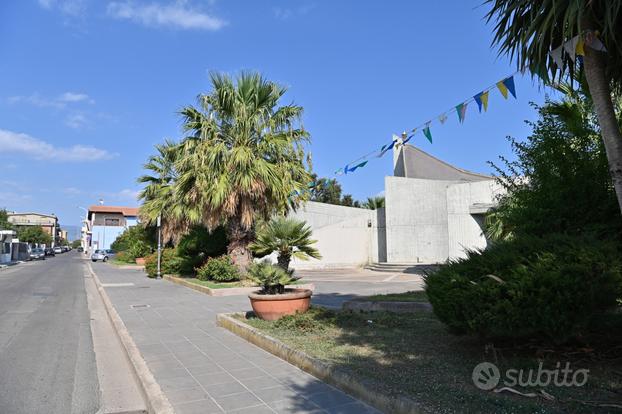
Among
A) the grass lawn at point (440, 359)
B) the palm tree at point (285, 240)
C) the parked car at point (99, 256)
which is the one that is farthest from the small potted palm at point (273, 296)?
the parked car at point (99, 256)

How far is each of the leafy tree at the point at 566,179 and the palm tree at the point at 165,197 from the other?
55.6 feet

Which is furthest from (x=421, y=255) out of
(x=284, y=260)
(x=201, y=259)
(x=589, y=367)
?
(x=589, y=367)

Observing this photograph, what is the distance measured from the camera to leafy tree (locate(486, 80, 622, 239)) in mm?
6148

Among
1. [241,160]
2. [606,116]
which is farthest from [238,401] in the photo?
[241,160]

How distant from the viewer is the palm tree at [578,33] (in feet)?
14.1

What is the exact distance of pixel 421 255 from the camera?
97.7 feet

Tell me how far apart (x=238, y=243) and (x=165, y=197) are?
30.6 ft

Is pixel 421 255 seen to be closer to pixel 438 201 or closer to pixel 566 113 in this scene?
pixel 438 201

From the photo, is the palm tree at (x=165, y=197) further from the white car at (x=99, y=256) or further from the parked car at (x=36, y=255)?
the parked car at (x=36, y=255)

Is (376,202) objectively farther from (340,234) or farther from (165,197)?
(165,197)

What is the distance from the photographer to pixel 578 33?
14.6ft

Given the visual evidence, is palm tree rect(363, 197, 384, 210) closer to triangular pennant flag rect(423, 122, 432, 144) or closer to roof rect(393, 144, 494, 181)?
roof rect(393, 144, 494, 181)

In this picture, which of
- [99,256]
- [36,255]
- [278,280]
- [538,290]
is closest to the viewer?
[538,290]

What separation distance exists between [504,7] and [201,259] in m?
18.4
